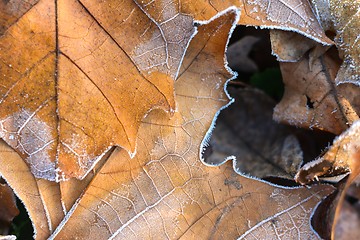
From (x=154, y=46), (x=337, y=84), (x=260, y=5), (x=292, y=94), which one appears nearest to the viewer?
(x=154, y=46)

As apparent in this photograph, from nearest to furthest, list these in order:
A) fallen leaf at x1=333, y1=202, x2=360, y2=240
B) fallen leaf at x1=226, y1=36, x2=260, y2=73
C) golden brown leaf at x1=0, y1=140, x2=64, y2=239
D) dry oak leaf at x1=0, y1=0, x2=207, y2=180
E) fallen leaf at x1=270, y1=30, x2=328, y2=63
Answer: dry oak leaf at x1=0, y1=0, x2=207, y2=180 < golden brown leaf at x1=0, y1=140, x2=64, y2=239 < fallen leaf at x1=270, y1=30, x2=328, y2=63 < fallen leaf at x1=226, y1=36, x2=260, y2=73 < fallen leaf at x1=333, y1=202, x2=360, y2=240

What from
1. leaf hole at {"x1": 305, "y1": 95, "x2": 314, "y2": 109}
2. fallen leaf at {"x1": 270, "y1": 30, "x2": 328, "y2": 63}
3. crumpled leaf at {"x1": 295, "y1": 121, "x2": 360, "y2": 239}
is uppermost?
fallen leaf at {"x1": 270, "y1": 30, "x2": 328, "y2": 63}

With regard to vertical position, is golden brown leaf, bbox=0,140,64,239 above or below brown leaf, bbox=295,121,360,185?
below

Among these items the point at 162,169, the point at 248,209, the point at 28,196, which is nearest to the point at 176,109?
the point at 162,169

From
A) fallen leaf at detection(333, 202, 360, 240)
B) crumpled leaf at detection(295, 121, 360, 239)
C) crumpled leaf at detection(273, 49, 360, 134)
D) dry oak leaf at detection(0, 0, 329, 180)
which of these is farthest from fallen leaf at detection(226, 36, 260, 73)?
fallen leaf at detection(333, 202, 360, 240)

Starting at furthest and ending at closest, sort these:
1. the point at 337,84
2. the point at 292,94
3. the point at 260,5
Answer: the point at 292,94 → the point at 337,84 → the point at 260,5

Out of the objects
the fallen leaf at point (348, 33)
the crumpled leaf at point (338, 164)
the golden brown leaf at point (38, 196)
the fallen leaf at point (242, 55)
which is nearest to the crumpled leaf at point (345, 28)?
the fallen leaf at point (348, 33)

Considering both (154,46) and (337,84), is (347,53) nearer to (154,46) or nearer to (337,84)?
(337,84)

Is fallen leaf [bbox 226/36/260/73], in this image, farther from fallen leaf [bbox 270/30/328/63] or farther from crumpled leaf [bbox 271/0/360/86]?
crumpled leaf [bbox 271/0/360/86]
